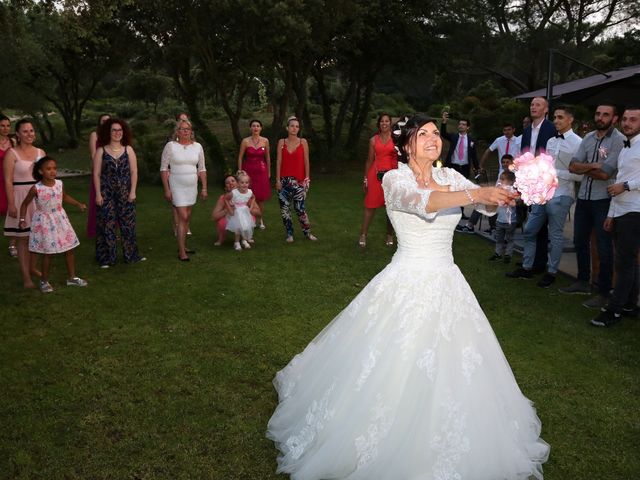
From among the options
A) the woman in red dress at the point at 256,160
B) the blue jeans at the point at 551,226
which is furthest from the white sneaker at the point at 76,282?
the blue jeans at the point at 551,226

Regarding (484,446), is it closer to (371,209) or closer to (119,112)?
(371,209)

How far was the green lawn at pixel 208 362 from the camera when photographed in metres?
3.93

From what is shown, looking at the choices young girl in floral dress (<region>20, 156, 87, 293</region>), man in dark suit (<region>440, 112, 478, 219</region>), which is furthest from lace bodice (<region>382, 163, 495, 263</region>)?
man in dark suit (<region>440, 112, 478, 219</region>)

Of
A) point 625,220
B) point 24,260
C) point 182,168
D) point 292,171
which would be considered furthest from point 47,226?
point 625,220

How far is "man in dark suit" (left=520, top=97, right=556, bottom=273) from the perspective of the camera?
7948mm

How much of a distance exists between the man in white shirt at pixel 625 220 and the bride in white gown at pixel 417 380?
118 inches

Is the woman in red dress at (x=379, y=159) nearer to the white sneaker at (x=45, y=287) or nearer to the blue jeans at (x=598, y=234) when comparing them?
the blue jeans at (x=598, y=234)

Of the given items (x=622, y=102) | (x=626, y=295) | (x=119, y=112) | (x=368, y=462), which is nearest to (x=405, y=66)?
(x=622, y=102)

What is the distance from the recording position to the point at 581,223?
7.31 meters

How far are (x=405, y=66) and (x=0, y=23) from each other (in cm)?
1851

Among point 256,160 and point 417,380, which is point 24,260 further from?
point 417,380

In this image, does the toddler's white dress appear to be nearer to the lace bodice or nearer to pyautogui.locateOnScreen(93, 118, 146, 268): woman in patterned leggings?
pyautogui.locateOnScreen(93, 118, 146, 268): woman in patterned leggings

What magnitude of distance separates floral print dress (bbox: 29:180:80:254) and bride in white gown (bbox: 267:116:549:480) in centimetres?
472

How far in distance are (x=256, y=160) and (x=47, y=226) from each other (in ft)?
15.7
